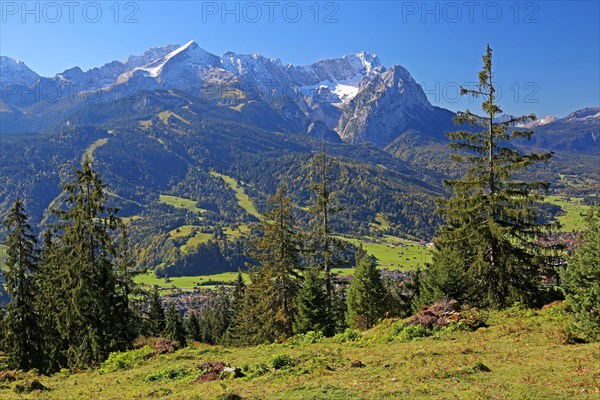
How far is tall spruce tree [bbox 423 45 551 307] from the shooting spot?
31484 mm

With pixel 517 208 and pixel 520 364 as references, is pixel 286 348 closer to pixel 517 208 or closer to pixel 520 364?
pixel 520 364

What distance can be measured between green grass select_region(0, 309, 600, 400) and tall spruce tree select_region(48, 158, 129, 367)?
6149mm

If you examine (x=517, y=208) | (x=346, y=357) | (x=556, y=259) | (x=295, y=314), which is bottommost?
(x=295, y=314)

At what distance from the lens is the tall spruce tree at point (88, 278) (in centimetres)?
3338

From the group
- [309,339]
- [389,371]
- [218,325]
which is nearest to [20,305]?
[309,339]

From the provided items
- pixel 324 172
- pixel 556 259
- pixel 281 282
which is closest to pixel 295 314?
pixel 281 282

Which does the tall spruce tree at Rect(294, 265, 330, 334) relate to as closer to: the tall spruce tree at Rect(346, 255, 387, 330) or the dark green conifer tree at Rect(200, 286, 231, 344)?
→ the tall spruce tree at Rect(346, 255, 387, 330)

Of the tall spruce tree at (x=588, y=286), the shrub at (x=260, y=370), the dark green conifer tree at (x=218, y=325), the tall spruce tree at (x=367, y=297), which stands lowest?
the dark green conifer tree at (x=218, y=325)

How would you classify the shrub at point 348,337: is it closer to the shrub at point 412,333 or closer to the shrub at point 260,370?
the shrub at point 412,333

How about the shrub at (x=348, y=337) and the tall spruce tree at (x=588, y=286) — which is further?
the shrub at (x=348, y=337)

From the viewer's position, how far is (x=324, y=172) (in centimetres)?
4906

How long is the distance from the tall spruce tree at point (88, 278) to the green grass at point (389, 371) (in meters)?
6.15

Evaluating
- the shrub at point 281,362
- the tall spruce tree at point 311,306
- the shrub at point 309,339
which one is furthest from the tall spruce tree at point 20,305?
the shrub at point 281,362

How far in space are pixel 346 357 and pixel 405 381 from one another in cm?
631
